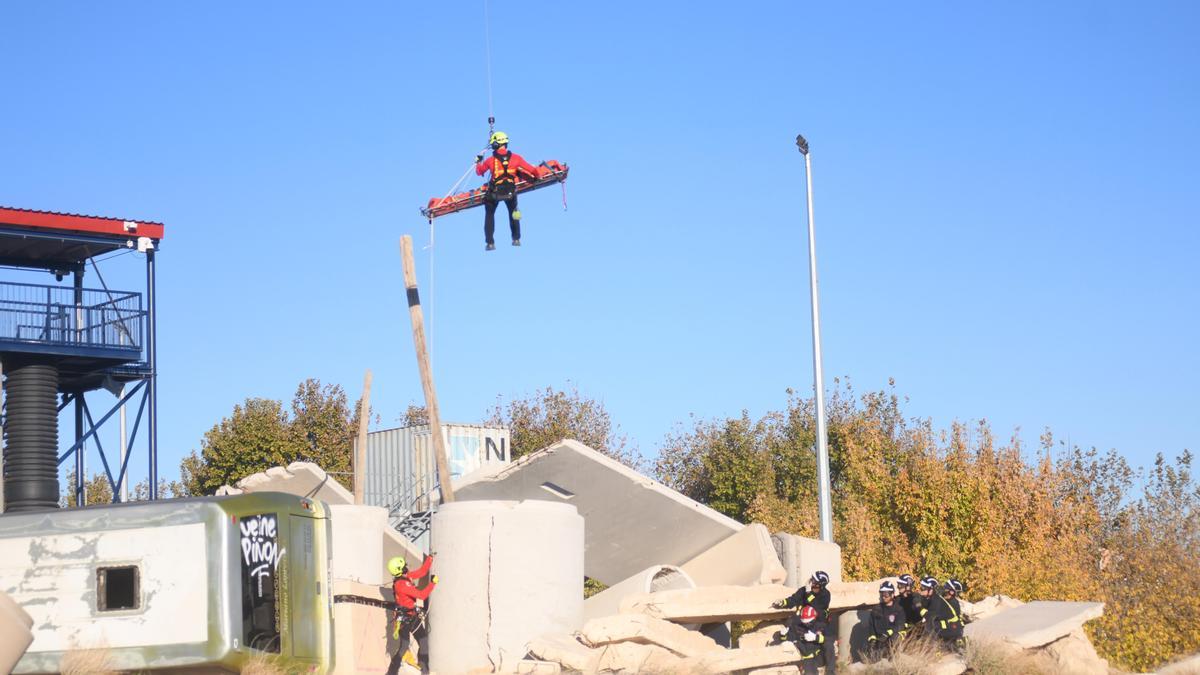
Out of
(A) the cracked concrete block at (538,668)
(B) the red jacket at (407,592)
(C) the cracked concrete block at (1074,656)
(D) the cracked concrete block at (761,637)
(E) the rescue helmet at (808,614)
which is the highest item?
(B) the red jacket at (407,592)

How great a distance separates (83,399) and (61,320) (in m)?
2.83

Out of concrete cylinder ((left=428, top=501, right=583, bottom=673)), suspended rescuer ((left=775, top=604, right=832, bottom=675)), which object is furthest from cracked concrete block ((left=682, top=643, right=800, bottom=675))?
concrete cylinder ((left=428, top=501, right=583, bottom=673))

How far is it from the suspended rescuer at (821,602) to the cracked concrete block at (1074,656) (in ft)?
9.09

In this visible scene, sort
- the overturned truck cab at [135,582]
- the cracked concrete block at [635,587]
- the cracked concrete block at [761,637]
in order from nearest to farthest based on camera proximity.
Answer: the overturned truck cab at [135,582] → the cracked concrete block at [761,637] → the cracked concrete block at [635,587]

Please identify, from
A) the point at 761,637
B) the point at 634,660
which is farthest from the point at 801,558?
the point at 634,660

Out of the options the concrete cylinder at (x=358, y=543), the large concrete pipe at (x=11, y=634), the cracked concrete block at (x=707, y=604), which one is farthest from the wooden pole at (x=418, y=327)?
the large concrete pipe at (x=11, y=634)

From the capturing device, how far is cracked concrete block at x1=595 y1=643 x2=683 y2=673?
16.5 m

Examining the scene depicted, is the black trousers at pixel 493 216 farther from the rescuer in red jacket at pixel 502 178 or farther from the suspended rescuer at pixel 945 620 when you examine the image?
the suspended rescuer at pixel 945 620

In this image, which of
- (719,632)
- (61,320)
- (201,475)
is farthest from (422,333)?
(201,475)

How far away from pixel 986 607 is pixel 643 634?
6416 mm

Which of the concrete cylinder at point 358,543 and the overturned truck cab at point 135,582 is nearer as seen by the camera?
the overturned truck cab at point 135,582

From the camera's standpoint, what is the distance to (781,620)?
19.8 meters

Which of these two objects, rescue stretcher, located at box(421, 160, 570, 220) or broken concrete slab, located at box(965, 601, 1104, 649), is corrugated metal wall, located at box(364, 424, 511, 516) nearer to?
rescue stretcher, located at box(421, 160, 570, 220)

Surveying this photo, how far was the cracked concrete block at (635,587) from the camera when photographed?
20.3 meters
